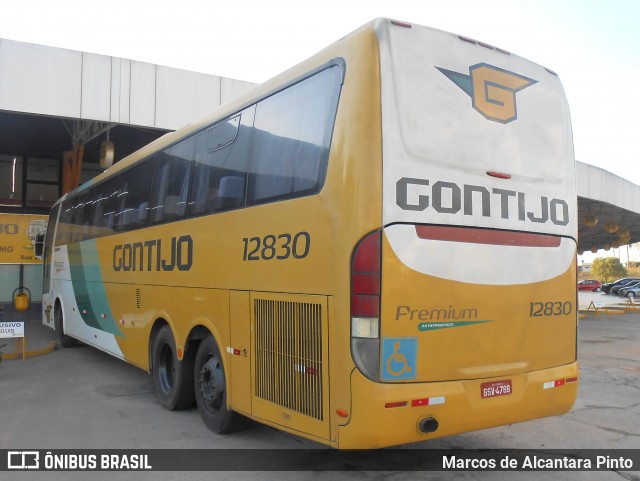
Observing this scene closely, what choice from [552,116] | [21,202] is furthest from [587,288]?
[552,116]

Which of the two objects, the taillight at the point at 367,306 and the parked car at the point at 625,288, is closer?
the taillight at the point at 367,306

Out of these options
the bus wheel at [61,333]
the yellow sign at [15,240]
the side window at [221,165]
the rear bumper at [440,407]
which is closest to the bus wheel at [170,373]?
the side window at [221,165]

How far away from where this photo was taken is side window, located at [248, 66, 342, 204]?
4465 millimetres

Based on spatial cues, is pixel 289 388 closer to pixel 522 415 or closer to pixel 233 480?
pixel 233 480

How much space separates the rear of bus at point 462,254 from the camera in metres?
4.00

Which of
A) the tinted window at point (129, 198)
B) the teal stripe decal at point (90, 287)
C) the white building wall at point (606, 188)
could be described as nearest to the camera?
the tinted window at point (129, 198)

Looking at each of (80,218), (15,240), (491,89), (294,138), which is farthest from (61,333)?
(491,89)

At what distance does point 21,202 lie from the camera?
26.6 m

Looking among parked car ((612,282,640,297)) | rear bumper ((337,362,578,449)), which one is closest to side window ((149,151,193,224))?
rear bumper ((337,362,578,449))

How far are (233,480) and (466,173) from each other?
3180 millimetres

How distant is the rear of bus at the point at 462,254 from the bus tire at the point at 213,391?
210 centimetres

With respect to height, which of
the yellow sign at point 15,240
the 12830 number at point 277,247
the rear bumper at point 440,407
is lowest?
the rear bumper at point 440,407

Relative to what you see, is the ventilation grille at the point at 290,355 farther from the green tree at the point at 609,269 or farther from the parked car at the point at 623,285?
the green tree at the point at 609,269

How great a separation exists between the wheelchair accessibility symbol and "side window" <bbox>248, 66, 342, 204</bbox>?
134 centimetres
